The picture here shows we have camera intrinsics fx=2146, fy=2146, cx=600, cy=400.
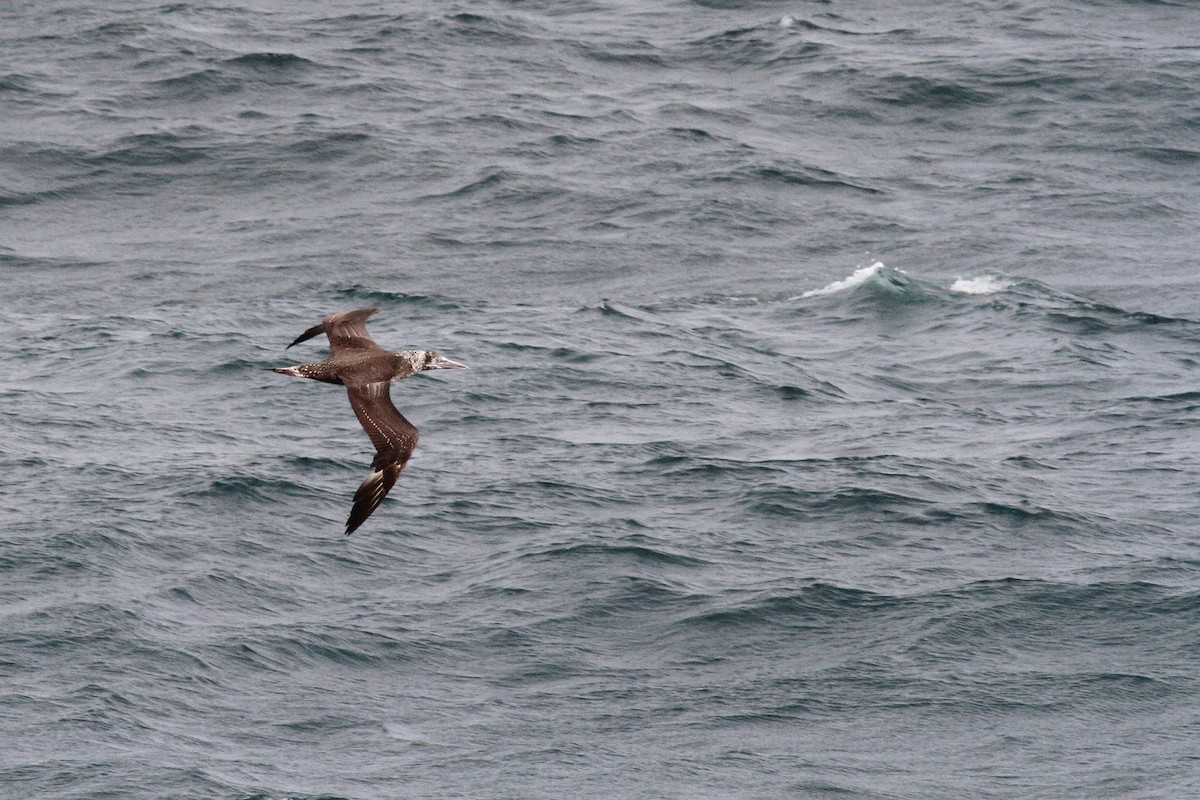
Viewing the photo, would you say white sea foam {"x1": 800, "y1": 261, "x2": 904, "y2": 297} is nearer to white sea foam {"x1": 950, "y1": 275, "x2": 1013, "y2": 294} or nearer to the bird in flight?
white sea foam {"x1": 950, "y1": 275, "x2": 1013, "y2": 294}

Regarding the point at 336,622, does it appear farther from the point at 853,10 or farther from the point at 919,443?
the point at 853,10

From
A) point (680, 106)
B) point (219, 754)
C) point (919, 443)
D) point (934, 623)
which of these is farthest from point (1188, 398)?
point (219, 754)

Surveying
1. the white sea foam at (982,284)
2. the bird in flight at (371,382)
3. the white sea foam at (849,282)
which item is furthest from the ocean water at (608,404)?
the bird in flight at (371,382)

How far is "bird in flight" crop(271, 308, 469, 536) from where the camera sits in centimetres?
1938

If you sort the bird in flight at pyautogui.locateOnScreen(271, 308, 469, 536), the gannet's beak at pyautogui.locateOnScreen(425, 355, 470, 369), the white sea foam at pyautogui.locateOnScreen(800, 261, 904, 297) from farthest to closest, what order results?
the white sea foam at pyautogui.locateOnScreen(800, 261, 904, 297)
the gannet's beak at pyautogui.locateOnScreen(425, 355, 470, 369)
the bird in flight at pyautogui.locateOnScreen(271, 308, 469, 536)

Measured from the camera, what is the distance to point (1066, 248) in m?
37.8

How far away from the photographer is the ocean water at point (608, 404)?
27109mm

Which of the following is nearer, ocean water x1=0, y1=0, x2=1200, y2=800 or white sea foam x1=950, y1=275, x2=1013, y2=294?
ocean water x1=0, y1=0, x2=1200, y2=800

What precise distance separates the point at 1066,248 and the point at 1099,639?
10.8 metres

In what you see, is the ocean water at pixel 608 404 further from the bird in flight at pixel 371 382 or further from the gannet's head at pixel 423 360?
the bird in flight at pixel 371 382

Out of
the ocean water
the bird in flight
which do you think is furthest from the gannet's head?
the ocean water

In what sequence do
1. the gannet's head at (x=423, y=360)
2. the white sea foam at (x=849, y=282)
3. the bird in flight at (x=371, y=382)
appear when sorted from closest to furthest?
the bird in flight at (x=371, y=382)
the gannet's head at (x=423, y=360)
the white sea foam at (x=849, y=282)

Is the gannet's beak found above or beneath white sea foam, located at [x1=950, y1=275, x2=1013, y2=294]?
above

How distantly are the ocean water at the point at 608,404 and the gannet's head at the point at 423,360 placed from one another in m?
6.14
